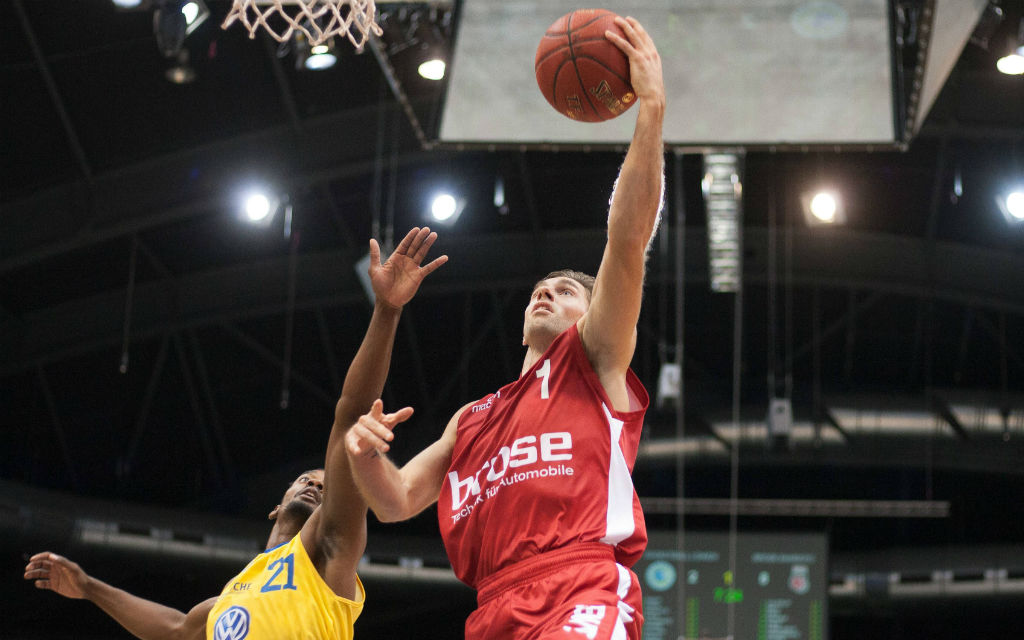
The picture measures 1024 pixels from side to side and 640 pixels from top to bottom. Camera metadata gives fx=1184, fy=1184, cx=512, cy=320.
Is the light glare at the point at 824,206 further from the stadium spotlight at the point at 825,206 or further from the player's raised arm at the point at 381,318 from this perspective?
the player's raised arm at the point at 381,318

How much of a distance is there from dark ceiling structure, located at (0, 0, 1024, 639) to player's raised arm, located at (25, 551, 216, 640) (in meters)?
4.19

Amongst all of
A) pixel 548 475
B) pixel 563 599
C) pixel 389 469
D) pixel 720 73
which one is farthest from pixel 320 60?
pixel 563 599

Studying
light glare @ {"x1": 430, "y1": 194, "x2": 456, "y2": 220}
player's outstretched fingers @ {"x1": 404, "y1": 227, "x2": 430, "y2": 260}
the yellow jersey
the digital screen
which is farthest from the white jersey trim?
light glare @ {"x1": 430, "y1": 194, "x2": 456, "y2": 220}

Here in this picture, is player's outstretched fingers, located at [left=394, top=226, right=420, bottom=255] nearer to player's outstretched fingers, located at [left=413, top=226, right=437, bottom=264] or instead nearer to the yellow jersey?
player's outstretched fingers, located at [left=413, top=226, right=437, bottom=264]

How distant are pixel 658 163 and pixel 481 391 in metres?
15.3

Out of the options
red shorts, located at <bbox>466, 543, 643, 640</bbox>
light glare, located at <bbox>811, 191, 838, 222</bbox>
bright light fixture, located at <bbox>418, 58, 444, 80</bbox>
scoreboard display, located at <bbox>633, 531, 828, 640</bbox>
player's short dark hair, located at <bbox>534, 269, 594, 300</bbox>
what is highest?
light glare, located at <bbox>811, 191, 838, 222</bbox>

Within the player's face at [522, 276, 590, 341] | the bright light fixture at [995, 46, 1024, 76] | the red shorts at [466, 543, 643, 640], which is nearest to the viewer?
the red shorts at [466, 543, 643, 640]

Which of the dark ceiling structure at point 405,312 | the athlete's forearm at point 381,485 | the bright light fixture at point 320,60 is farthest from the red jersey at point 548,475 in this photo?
the bright light fixture at point 320,60

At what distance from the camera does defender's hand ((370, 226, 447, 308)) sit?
3359mm

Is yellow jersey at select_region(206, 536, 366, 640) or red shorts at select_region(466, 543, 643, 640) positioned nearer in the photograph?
red shorts at select_region(466, 543, 643, 640)

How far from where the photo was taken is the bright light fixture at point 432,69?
26.2 ft

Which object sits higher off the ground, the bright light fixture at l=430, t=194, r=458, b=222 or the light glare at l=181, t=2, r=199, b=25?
the bright light fixture at l=430, t=194, r=458, b=222

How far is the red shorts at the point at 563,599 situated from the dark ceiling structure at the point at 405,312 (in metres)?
5.47

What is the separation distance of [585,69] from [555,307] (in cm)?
75
